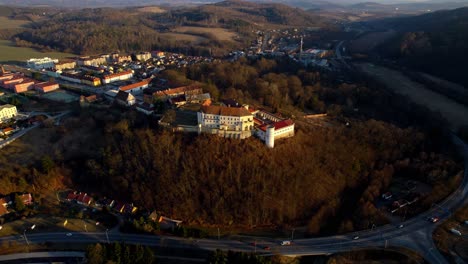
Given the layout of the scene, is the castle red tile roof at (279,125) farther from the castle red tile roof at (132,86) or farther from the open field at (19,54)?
the open field at (19,54)

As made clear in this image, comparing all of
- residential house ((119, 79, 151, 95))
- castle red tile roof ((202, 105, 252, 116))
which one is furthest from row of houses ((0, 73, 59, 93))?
castle red tile roof ((202, 105, 252, 116))

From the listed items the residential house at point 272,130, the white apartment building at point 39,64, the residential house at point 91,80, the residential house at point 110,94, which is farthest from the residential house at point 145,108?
the white apartment building at point 39,64

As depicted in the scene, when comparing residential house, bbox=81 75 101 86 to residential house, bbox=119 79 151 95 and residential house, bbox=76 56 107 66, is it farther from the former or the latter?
residential house, bbox=76 56 107 66

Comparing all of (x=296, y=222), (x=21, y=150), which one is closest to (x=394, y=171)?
(x=296, y=222)

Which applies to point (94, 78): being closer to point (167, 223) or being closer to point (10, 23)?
point (167, 223)

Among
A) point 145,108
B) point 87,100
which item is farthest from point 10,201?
point 87,100
